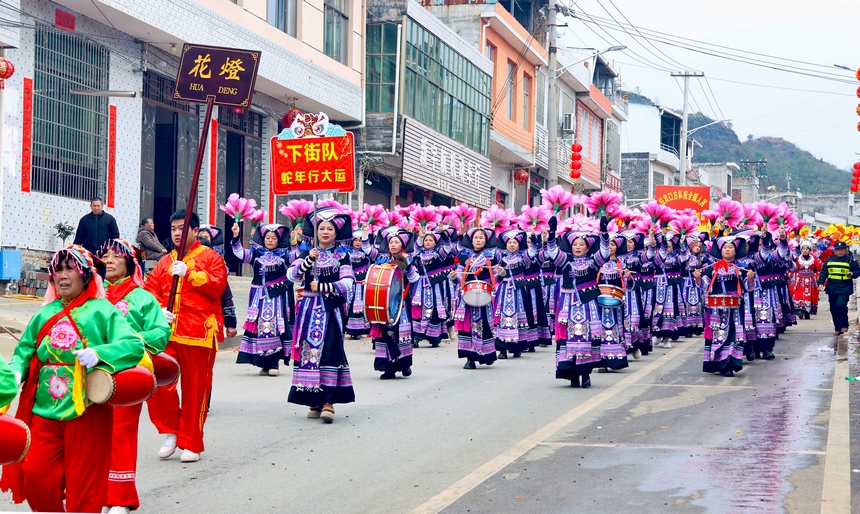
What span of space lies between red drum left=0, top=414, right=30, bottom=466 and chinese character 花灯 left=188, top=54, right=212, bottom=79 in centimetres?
449

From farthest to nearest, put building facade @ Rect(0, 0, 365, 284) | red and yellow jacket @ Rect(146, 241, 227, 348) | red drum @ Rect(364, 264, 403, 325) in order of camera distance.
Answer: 1. building facade @ Rect(0, 0, 365, 284)
2. red drum @ Rect(364, 264, 403, 325)
3. red and yellow jacket @ Rect(146, 241, 227, 348)

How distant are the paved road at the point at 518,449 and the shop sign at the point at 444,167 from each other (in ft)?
60.0

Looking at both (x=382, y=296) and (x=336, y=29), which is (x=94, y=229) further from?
(x=336, y=29)

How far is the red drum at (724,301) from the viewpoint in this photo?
46.1ft

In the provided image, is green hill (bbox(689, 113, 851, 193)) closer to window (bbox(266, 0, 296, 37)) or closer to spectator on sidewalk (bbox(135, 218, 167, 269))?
window (bbox(266, 0, 296, 37))

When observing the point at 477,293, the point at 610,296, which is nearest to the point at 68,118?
the point at 477,293

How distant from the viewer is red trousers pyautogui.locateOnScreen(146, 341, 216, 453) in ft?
26.6

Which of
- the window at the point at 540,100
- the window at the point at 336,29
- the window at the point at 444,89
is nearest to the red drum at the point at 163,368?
the window at the point at 336,29

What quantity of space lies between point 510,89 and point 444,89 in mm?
9421

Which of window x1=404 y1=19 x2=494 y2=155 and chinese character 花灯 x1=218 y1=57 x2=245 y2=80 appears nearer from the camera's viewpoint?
chinese character 花灯 x1=218 y1=57 x2=245 y2=80

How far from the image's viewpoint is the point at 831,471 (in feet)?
25.4

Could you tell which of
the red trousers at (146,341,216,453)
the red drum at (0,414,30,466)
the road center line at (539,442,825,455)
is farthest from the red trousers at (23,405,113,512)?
the road center line at (539,442,825,455)

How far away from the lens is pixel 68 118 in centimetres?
1939

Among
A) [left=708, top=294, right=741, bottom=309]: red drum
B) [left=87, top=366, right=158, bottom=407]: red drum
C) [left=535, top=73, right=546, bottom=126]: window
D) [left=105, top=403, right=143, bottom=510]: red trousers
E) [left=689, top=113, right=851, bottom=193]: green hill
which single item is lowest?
[left=105, top=403, right=143, bottom=510]: red trousers
